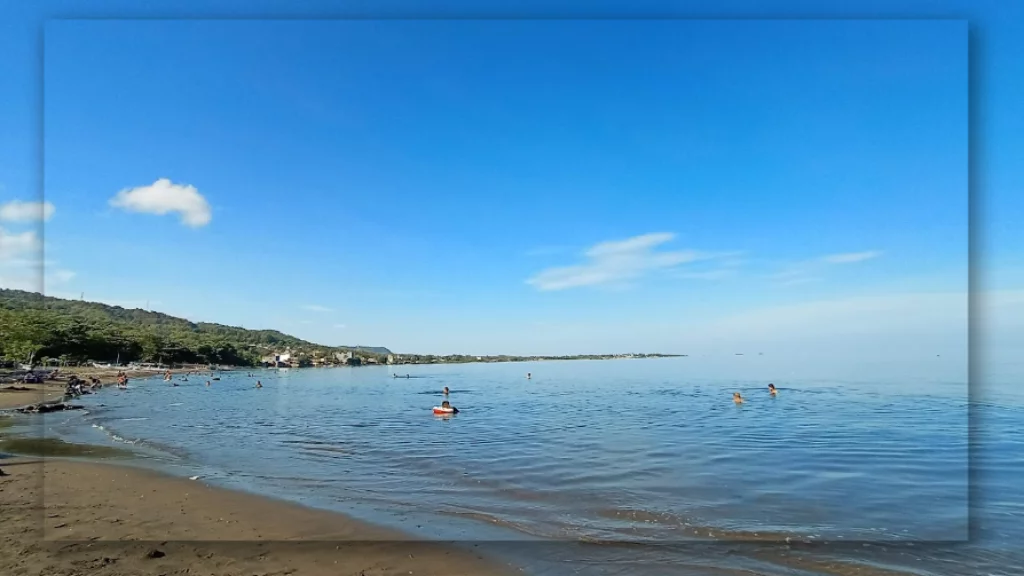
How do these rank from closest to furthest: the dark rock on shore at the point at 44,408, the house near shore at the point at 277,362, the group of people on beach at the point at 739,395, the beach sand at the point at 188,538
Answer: the beach sand at the point at 188,538 < the dark rock on shore at the point at 44,408 < the group of people on beach at the point at 739,395 < the house near shore at the point at 277,362

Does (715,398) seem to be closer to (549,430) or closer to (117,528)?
(549,430)

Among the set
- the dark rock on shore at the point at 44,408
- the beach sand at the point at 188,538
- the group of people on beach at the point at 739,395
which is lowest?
the group of people on beach at the point at 739,395

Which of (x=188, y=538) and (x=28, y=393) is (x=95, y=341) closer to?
(x=28, y=393)

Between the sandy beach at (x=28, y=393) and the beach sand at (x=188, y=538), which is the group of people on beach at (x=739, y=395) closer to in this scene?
the beach sand at (x=188, y=538)

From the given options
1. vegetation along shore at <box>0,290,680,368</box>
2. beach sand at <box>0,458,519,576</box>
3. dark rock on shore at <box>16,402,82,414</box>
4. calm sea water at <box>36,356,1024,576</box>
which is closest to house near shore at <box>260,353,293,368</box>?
vegetation along shore at <box>0,290,680,368</box>

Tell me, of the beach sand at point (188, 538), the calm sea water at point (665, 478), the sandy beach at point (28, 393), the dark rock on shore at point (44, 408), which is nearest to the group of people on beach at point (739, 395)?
the calm sea water at point (665, 478)

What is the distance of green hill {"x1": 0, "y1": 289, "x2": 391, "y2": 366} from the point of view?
5841 centimetres

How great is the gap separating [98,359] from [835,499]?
117719mm

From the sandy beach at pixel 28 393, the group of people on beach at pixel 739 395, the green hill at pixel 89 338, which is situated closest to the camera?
the sandy beach at pixel 28 393

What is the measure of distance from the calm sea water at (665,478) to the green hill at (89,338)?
1015 cm

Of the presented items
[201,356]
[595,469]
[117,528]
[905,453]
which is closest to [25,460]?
[117,528]

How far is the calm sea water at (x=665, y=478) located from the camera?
7980 millimetres

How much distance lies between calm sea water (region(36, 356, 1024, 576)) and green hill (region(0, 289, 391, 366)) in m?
10.2

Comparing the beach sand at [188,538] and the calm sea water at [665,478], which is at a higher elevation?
the beach sand at [188,538]
